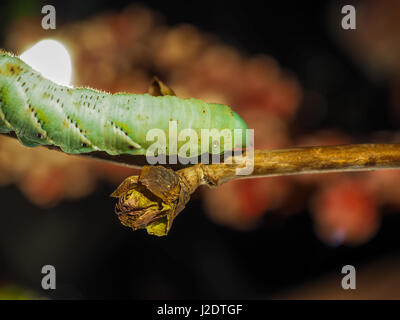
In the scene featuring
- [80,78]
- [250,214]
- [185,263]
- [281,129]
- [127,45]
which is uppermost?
[127,45]

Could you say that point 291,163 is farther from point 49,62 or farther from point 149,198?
point 49,62

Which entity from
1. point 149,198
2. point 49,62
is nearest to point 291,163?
point 149,198

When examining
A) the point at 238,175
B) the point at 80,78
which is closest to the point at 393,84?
the point at 238,175

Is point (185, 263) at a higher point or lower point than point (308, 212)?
lower

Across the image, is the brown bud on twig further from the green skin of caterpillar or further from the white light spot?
the white light spot

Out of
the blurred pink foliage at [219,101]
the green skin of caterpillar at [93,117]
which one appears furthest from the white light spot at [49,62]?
the blurred pink foliage at [219,101]

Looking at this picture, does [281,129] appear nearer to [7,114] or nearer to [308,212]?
[308,212]

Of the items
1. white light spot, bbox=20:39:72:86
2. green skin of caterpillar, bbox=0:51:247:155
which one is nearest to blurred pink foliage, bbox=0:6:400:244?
white light spot, bbox=20:39:72:86
